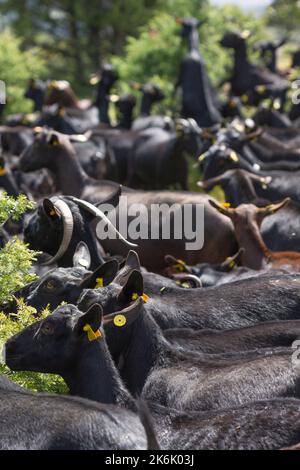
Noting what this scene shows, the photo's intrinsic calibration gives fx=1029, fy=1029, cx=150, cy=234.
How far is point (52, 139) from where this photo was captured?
44.6ft

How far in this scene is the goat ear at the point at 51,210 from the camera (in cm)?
1004

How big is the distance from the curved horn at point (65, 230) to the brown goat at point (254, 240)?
81.5 inches

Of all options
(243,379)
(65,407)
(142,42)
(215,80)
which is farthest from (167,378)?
(215,80)

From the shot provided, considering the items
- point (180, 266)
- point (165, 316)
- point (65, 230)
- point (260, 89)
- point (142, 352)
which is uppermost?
point (65, 230)

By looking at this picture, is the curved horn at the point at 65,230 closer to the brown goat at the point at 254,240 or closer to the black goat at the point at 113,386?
the brown goat at the point at 254,240

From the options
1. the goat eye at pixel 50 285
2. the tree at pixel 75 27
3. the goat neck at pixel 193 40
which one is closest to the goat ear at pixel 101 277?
the goat eye at pixel 50 285

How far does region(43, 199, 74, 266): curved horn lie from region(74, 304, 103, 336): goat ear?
295cm

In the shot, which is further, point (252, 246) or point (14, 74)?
point (14, 74)

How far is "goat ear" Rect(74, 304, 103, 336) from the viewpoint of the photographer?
22.6ft

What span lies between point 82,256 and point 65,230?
416mm

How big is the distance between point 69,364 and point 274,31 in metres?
40.7

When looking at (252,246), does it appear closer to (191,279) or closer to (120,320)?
(191,279)

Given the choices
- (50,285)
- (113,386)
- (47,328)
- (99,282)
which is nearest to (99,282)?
(99,282)

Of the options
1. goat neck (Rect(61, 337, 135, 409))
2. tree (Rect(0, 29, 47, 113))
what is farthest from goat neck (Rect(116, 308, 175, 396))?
tree (Rect(0, 29, 47, 113))
